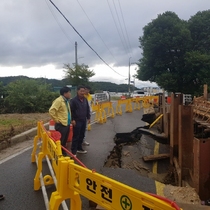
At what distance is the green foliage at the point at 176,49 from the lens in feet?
93.2

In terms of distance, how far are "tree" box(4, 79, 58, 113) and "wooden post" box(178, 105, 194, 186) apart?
1267 centimetres

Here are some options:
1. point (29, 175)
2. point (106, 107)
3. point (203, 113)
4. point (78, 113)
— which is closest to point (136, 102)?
point (106, 107)

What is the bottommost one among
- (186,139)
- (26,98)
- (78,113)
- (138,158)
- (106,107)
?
(138,158)

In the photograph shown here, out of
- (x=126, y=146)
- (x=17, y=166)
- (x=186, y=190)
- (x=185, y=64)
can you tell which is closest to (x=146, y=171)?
(x=126, y=146)

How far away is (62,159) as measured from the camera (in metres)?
→ 2.73

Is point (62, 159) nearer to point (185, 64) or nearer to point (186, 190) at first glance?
point (186, 190)

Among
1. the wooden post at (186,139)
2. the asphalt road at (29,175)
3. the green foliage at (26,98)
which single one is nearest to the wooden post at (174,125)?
the wooden post at (186,139)

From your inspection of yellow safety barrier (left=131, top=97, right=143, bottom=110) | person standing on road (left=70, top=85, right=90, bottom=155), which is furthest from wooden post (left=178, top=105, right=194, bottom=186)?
yellow safety barrier (left=131, top=97, right=143, bottom=110)

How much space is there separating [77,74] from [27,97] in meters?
18.1

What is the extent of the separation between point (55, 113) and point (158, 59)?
26.0m

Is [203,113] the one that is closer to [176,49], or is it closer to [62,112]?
[62,112]

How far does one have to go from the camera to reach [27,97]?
16500 millimetres

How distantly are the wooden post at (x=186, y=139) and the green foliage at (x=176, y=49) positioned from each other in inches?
908

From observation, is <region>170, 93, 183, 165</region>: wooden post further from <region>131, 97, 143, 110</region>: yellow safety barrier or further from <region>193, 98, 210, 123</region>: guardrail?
<region>131, 97, 143, 110</region>: yellow safety barrier
